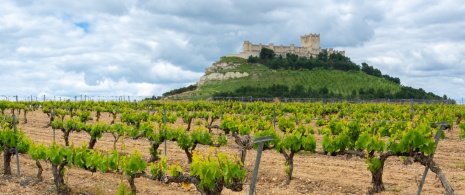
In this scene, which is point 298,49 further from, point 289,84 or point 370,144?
point 370,144

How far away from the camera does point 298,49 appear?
408 feet

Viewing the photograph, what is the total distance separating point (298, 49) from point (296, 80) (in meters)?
34.0

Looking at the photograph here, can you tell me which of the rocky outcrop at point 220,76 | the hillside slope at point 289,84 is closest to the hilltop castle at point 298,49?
the hillside slope at point 289,84

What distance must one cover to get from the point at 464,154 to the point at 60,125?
13.9 metres

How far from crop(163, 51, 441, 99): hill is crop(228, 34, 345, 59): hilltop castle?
15.5 feet

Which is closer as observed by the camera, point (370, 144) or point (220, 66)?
point (370, 144)

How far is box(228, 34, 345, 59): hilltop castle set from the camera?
381 ft

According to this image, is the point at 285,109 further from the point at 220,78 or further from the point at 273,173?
the point at 220,78

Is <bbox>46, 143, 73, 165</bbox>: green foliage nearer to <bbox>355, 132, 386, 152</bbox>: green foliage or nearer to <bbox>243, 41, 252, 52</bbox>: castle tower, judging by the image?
<bbox>355, 132, 386, 152</bbox>: green foliage

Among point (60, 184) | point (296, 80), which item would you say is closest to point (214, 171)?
point (60, 184)

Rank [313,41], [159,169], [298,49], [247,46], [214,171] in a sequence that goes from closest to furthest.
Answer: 1. [214,171]
2. [159,169]
3. [247,46]
4. [298,49]
5. [313,41]

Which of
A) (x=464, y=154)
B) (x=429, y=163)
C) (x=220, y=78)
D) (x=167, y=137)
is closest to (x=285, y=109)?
(x=464, y=154)

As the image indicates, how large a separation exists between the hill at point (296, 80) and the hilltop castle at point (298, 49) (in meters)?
4.74

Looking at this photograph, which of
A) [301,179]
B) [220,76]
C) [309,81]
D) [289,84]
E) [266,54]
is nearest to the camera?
[301,179]
